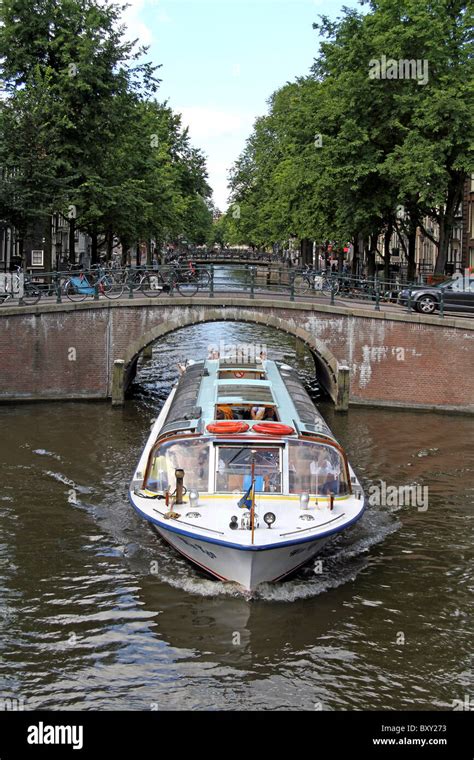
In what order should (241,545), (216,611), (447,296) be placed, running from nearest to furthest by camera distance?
(241,545) < (216,611) < (447,296)

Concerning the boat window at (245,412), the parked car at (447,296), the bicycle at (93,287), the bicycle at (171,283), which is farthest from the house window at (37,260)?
the boat window at (245,412)

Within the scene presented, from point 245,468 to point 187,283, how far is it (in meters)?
15.7

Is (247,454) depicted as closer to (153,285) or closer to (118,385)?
(118,385)

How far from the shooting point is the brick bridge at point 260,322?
27500mm

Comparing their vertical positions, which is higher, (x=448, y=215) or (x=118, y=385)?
(x=448, y=215)

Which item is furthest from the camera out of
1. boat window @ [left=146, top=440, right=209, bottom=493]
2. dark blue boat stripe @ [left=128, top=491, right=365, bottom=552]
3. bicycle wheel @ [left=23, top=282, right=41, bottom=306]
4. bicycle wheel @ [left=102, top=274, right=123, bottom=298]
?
bicycle wheel @ [left=102, top=274, right=123, bottom=298]

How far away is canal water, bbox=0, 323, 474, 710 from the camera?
11.3m

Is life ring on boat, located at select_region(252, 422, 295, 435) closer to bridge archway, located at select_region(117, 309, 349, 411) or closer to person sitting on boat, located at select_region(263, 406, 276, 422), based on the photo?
person sitting on boat, located at select_region(263, 406, 276, 422)

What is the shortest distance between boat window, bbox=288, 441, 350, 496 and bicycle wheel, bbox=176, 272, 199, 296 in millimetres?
15146

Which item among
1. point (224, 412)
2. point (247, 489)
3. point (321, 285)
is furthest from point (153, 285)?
point (247, 489)

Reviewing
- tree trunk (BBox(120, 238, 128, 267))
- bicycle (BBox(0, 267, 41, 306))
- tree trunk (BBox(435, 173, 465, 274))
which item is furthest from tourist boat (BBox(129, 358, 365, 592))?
tree trunk (BBox(120, 238, 128, 267))

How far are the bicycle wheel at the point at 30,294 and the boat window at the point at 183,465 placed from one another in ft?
47.9

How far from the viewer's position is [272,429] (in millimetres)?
15023
